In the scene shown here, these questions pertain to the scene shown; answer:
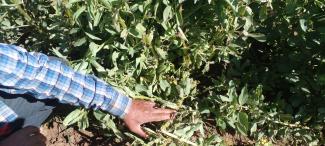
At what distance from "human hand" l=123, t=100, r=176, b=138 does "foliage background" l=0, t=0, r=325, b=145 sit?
0.05 metres

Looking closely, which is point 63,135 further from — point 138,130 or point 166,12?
point 166,12

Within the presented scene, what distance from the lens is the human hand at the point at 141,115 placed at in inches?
98.3

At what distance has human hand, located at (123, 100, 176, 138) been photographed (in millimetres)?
2498

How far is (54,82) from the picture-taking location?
2.28 metres

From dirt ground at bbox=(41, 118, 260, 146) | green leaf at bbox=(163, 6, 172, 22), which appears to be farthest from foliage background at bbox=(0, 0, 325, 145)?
dirt ground at bbox=(41, 118, 260, 146)

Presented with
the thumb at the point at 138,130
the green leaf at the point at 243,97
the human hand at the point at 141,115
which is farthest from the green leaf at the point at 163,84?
the green leaf at the point at 243,97

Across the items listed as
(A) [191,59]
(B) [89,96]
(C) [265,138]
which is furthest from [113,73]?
(C) [265,138]

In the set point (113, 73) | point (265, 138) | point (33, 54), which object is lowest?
point (265, 138)

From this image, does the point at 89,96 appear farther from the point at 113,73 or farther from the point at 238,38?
the point at 238,38

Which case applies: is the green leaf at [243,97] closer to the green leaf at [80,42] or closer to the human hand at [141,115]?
the human hand at [141,115]

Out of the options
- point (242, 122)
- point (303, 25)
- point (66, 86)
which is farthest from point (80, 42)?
point (303, 25)

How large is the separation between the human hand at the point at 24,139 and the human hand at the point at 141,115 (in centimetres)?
47

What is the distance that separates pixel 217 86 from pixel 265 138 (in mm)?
379

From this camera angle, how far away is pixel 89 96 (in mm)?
2377
